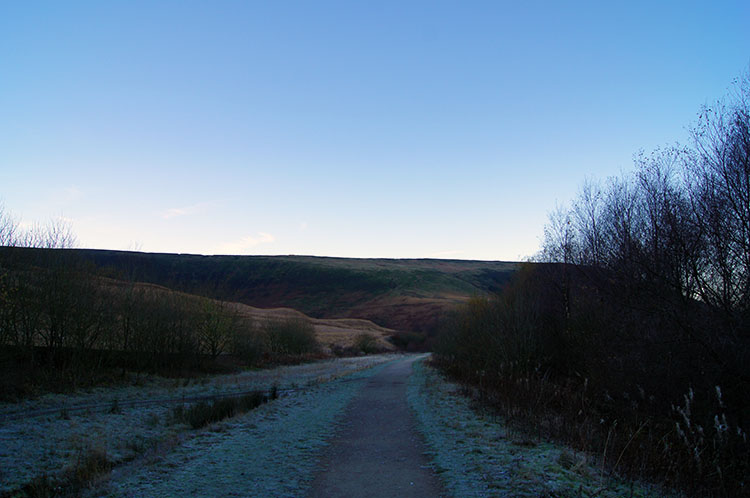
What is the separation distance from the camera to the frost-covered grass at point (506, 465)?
701cm

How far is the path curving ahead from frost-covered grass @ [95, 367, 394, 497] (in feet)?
1.18

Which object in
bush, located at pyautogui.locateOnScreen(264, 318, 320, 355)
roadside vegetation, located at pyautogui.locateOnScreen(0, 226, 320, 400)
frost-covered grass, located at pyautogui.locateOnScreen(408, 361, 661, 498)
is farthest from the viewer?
bush, located at pyautogui.locateOnScreen(264, 318, 320, 355)

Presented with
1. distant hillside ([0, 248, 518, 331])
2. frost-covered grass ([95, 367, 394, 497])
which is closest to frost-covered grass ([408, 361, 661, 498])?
frost-covered grass ([95, 367, 394, 497])

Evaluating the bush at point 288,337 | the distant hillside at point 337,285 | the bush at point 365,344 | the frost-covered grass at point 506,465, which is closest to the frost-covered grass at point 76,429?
the frost-covered grass at point 506,465

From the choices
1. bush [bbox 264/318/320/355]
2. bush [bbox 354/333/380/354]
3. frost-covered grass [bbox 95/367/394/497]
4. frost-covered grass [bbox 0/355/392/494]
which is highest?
frost-covered grass [bbox 95/367/394/497]

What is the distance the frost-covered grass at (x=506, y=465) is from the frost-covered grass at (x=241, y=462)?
8.12ft

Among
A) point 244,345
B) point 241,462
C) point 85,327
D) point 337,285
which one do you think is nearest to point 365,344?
point 244,345

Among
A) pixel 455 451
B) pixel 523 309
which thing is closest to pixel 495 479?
pixel 455 451

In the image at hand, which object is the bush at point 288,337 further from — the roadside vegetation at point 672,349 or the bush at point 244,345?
the roadside vegetation at point 672,349

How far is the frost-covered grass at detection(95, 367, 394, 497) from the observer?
7484mm

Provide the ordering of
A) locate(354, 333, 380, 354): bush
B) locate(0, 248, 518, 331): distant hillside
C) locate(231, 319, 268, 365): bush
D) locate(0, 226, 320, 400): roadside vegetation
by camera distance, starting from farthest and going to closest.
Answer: locate(0, 248, 518, 331): distant hillside → locate(354, 333, 380, 354): bush → locate(231, 319, 268, 365): bush → locate(0, 226, 320, 400): roadside vegetation

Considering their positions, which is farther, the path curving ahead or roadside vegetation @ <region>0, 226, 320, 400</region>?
roadside vegetation @ <region>0, 226, 320, 400</region>

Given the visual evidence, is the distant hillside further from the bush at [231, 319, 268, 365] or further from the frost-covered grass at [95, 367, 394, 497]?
the frost-covered grass at [95, 367, 394, 497]

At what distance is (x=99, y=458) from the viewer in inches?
412
